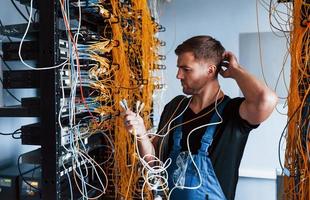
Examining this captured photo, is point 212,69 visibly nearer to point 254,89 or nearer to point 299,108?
point 254,89

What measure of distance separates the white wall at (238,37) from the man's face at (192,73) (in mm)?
1896

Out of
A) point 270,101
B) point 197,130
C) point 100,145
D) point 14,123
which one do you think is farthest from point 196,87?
point 14,123

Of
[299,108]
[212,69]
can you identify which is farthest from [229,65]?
[299,108]

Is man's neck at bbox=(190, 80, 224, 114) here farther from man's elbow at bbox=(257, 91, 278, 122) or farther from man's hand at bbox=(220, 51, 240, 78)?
man's elbow at bbox=(257, 91, 278, 122)

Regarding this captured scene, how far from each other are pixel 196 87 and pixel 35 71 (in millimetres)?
695

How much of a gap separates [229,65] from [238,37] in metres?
1.95

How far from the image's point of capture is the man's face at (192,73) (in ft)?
4.15

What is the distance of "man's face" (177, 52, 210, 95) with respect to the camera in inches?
49.8

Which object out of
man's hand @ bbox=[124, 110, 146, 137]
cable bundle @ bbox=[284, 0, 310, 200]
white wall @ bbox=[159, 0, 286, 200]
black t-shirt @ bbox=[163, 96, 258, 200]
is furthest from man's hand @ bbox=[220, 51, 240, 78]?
white wall @ bbox=[159, 0, 286, 200]

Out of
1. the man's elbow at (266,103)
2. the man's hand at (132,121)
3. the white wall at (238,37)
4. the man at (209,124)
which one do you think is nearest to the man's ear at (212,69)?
the man at (209,124)

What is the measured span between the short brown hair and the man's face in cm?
2

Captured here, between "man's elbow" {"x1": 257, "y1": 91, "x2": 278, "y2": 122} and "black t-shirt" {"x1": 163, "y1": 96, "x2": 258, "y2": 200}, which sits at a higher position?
"man's elbow" {"x1": 257, "y1": 91, "x2": 278, "y2": 122}

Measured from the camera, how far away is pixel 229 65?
4.12 ft

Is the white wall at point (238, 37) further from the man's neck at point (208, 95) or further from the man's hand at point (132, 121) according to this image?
the man's hand at point (132, 121)
